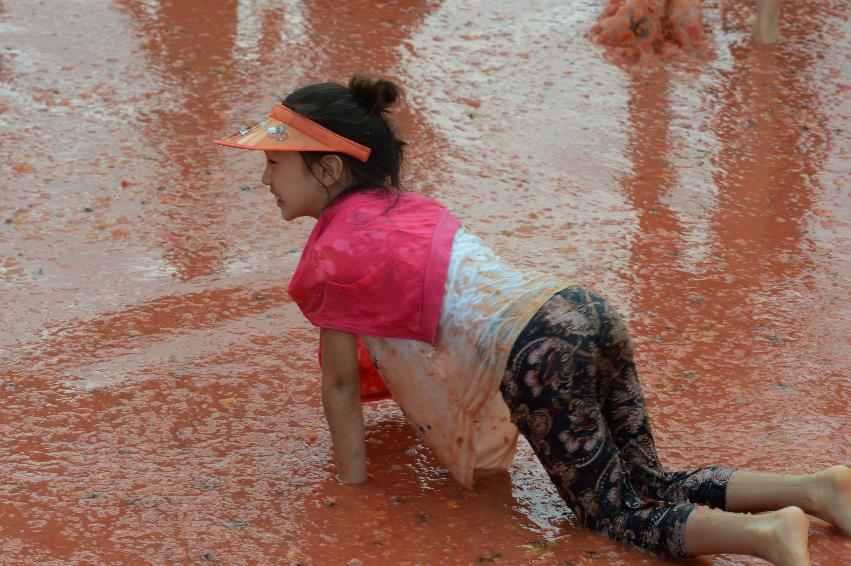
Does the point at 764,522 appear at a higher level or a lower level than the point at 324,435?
higher

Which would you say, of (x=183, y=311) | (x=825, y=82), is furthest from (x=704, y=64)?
(x=183, y=311)

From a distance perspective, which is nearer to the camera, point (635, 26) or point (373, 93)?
point (373, 93)

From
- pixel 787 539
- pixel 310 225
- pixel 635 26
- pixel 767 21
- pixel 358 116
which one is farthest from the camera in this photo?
pixel 767 21

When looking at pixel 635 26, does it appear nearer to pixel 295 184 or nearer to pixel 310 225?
pixel 310 225

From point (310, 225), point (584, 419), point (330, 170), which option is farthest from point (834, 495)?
point (310, 225)

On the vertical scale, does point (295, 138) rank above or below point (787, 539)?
above

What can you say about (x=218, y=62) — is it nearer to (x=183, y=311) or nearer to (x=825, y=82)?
(x=183, y=311)

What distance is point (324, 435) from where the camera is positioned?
10.8 ft

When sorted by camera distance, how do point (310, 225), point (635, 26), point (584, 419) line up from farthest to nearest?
point (635, 26) < point (310, 225) < point (584, 419)

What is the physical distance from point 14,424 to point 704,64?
4.82 m

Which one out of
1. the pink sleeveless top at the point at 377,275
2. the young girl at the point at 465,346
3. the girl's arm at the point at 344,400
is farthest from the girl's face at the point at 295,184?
the girl's arm at the point at 344,400

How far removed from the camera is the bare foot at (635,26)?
6.74 meters

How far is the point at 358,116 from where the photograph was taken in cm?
283

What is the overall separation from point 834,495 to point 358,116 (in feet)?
4.96
